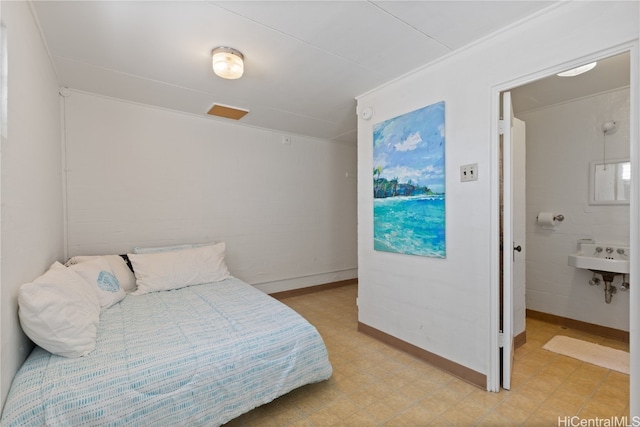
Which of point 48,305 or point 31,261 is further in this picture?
point 31,261

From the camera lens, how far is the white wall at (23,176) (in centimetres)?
129

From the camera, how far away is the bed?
1285mm

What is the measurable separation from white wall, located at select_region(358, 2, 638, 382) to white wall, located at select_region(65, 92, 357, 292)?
1.93 meters

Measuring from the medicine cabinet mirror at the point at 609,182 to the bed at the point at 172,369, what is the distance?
124 inches

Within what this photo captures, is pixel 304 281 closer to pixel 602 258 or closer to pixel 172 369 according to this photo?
pixel 172 369

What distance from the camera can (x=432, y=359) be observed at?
234cm

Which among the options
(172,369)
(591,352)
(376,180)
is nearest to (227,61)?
(376,180)

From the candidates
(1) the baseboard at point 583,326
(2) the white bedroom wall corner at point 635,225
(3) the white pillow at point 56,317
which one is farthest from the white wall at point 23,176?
(1) the baseboard at point 583,326

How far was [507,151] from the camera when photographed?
1.96m

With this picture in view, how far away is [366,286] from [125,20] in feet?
9.21

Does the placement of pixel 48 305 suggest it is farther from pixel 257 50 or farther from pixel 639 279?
pixel 639 279

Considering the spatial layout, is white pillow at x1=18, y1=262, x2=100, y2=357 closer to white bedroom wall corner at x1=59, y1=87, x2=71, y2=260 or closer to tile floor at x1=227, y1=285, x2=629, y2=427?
tile floor at x1=227, y1=285, x2=629, y2=427

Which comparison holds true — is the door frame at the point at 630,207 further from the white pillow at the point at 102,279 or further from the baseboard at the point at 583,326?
the white pillow at the point at 102,279

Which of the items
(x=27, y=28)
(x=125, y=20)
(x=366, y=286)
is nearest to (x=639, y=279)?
(x=366, y=286)
